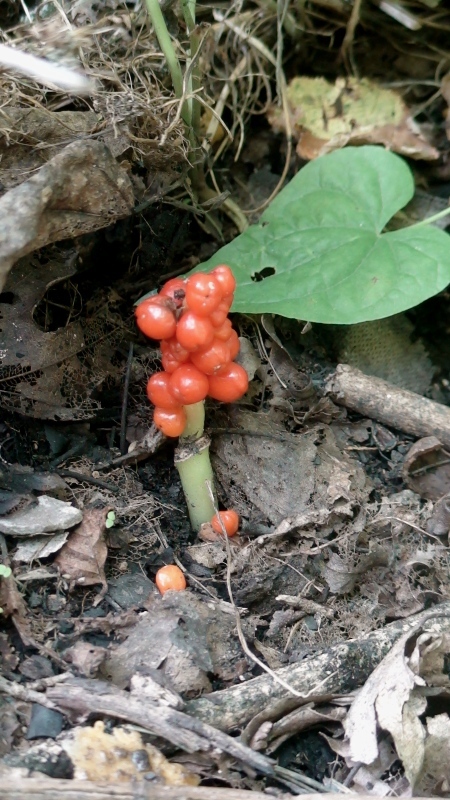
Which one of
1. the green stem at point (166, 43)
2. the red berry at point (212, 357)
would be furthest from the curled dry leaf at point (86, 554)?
the green stem at point (166, 43)

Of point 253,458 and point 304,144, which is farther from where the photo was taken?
point 304,144

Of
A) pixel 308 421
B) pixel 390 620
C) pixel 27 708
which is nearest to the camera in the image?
pixel 27 708

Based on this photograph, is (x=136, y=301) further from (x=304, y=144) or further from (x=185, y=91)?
(x=304, y=144)

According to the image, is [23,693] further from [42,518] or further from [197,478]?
[197,478]

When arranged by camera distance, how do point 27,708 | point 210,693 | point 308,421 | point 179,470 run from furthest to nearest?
point 308,421, point 179,470, point 210,693, point 27,708

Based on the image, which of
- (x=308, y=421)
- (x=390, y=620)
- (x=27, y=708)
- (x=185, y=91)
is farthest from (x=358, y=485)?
(x=185, y=91)

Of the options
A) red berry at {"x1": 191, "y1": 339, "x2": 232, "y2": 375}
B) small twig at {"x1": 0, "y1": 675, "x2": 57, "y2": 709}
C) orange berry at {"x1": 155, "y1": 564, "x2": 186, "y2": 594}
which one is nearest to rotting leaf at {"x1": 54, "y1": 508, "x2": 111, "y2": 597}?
orange berry at {"x1": 155, "y1": 564, "x2": 186, "y2": 594}

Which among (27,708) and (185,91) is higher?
(185,91)

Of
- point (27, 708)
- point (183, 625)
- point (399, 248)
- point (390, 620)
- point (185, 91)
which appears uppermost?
point (185, 91)
